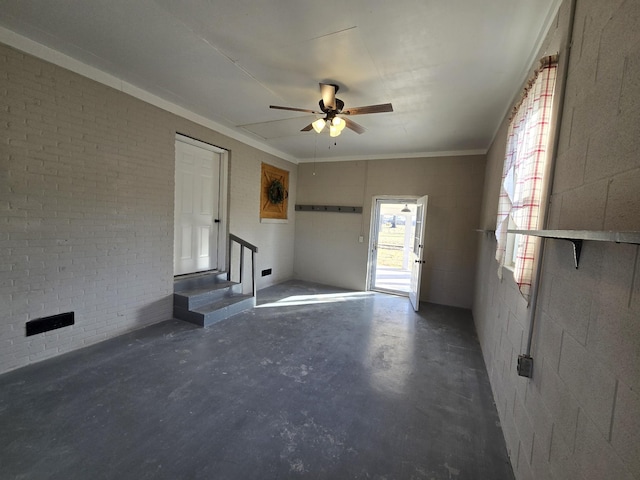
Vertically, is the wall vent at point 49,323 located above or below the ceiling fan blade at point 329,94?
below

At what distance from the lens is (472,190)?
173 inches

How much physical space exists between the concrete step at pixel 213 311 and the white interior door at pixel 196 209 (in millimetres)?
627

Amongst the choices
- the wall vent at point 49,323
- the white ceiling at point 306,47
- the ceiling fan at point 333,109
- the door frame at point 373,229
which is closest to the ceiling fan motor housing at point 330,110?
the ceiling fan at point 333,109

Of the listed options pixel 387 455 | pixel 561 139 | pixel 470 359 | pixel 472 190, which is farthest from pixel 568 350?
pixel 472 190

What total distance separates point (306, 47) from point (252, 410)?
9.18 feet

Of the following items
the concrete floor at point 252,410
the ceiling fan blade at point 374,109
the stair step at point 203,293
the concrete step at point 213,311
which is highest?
the ceiling fan blade at point 374,109

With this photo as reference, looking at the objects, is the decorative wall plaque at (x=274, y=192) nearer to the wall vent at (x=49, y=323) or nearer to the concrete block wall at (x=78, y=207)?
the concrete block wall at (x=78, y=207)

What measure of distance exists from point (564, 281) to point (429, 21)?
1.79 m

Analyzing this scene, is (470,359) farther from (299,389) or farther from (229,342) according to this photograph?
(229,342)

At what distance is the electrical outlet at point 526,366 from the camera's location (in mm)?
1390

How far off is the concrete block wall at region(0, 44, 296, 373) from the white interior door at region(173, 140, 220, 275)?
30cm

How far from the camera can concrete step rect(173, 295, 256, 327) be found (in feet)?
10.8

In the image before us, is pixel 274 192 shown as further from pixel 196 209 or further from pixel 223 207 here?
pixel 196 209

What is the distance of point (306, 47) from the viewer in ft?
6.75
